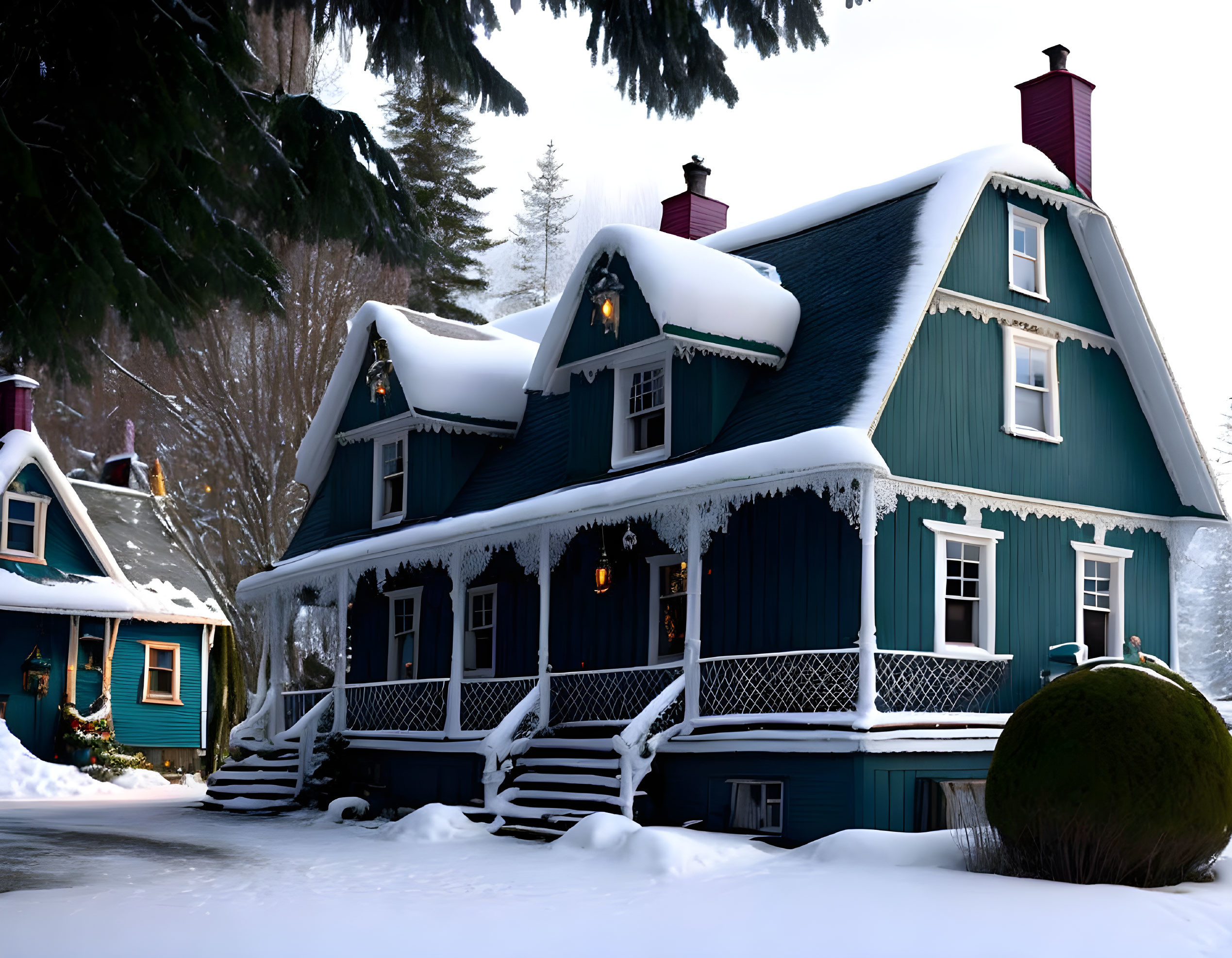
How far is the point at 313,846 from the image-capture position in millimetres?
15281

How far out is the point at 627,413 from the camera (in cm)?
1883

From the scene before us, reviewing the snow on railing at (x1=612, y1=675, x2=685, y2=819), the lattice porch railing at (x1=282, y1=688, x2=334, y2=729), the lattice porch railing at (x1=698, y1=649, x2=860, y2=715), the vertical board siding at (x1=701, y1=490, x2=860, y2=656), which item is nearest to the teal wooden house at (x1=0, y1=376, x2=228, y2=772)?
the lattice porch railing at (x1=282, y1=688, x2=334, y2=729)

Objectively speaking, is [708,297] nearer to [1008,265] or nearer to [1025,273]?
[1008,265]

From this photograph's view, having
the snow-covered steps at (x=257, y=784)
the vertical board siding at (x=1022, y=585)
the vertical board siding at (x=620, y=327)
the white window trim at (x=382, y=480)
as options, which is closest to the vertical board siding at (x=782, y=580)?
the vertical board siding at (x=1022, y=585)

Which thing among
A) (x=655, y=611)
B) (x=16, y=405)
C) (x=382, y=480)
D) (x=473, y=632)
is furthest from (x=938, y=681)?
(x=16, y=405)

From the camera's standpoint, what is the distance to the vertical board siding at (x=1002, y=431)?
16.2 meters

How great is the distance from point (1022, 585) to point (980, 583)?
0.70 metres

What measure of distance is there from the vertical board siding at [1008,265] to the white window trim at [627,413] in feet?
11.8

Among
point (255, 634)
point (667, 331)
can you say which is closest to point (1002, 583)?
point (667, 331)

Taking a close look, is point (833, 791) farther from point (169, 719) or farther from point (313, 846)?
point (169, 719)

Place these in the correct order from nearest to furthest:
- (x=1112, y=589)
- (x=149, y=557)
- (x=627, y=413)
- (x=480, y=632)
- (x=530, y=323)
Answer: (x=1112, y=589)
(x=627, y=413)
(x=480, y=632)
(x=530, y=323)
(x=149, y=557)

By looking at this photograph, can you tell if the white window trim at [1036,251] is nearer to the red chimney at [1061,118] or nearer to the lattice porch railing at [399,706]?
the red chimney at [1061,118]

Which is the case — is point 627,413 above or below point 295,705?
above

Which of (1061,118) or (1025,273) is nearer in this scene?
(1025,273)
